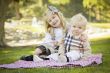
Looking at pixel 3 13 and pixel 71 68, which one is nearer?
pixel 71 68

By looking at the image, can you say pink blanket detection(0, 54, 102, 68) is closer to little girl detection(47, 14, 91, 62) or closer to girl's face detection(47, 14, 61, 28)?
little girl detection(47, 14, 91, 62)

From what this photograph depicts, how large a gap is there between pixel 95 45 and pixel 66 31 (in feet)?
0.93

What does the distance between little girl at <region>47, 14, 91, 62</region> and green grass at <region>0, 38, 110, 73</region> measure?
0.08 metres

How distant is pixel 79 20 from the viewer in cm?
278

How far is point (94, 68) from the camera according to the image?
8.90ft

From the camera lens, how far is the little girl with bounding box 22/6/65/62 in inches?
110

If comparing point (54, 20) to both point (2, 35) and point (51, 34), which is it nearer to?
point (51, 34)

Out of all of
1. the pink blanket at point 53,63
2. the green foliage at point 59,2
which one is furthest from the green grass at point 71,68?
the green foliage at point 59,2

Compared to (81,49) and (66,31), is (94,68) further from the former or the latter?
(66,31)

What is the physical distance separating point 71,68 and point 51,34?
350 millimetres

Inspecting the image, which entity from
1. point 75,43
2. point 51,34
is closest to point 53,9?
point 51,34

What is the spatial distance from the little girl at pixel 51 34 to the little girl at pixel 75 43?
0.06m

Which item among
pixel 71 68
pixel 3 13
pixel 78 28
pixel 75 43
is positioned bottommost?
pixel 71 68

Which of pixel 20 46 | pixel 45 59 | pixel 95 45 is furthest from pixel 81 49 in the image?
pixel 20 46
